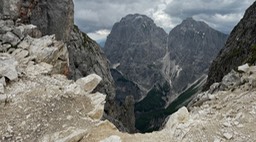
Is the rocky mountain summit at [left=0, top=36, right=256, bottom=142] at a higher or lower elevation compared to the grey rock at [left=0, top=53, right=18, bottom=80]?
lower

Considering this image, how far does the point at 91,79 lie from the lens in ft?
109

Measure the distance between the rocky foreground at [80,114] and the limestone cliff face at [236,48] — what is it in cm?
9192

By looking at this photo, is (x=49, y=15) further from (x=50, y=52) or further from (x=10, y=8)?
(x=50, y=52)

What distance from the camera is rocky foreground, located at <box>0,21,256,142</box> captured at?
22.9 metres

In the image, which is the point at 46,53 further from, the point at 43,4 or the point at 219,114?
the point at 43,4

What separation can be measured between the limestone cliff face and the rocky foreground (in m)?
91.9

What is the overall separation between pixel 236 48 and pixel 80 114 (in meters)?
115

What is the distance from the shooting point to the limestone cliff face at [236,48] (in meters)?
123

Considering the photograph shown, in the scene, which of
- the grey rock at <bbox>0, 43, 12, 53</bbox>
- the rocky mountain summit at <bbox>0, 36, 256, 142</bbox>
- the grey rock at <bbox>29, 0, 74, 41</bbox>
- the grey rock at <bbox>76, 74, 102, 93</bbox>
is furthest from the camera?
the grey rock at <bbox>29, 0, 74, 41</bbox>

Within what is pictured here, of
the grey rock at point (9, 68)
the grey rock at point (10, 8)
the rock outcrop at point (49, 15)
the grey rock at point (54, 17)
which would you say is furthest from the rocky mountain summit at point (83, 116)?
the grey rock at point (54, 17)

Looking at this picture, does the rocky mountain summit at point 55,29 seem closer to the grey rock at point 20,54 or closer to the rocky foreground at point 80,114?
the grey rock at point 20,54

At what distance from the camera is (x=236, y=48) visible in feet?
435

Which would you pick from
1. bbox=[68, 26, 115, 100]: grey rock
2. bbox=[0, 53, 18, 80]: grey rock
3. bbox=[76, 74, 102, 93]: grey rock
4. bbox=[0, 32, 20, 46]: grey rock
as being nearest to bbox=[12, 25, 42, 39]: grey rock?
bbox=[0, 32, 20, 46]: grey rock

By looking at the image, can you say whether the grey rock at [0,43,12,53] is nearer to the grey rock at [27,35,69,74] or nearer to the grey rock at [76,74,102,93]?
the grey rock at [27,35,69,74]
